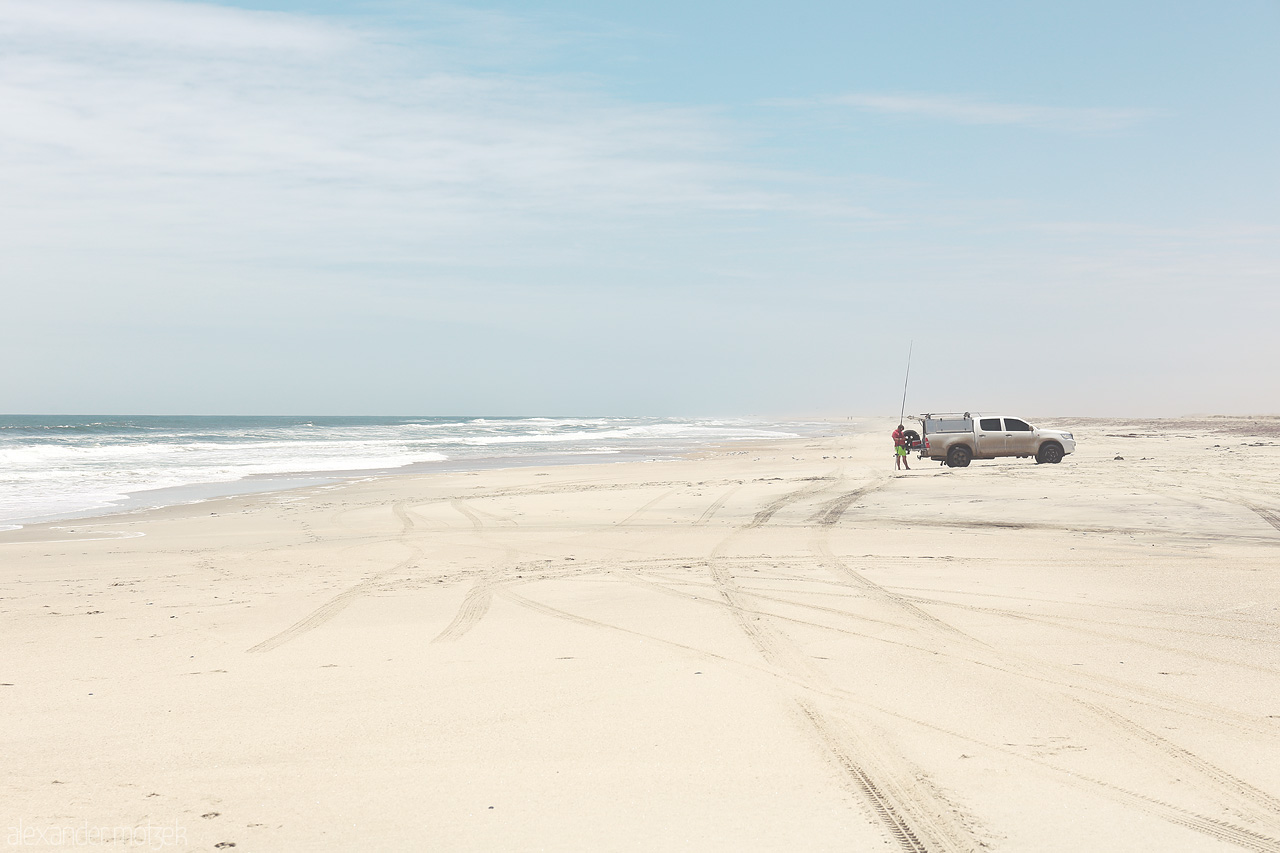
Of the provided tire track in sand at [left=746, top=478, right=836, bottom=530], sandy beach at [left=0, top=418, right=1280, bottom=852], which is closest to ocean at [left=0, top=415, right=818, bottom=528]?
sandy beach at [left=0, top=418, right=1280, bottom=852]

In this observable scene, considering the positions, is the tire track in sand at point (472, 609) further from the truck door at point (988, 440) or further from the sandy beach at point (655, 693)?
the truck door at point (988, 440)

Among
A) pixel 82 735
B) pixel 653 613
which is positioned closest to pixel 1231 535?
pixel 653 613

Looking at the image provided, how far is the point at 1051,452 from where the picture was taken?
25094mm

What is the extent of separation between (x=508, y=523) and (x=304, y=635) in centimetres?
812

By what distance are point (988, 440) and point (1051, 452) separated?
1.95m

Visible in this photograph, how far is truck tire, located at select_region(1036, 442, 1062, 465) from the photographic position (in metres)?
25.0

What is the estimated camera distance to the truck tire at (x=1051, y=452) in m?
25.0

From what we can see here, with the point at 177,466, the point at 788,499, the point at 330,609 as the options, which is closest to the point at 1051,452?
the point at 788,499

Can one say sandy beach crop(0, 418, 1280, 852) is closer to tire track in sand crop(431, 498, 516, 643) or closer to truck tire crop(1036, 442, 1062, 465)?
tire track in sand crop(431, 498, 516, 643)

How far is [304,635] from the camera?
728 cm

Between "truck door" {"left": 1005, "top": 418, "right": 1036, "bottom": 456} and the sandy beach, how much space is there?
12427mm

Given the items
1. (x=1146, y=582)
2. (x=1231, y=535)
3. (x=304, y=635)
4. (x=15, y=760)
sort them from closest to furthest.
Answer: (x=15, y=760), (x=304, y=635), (x=1146, y=582), (x=1231, y=535)

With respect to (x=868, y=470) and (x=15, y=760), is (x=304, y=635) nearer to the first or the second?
(x=15, y=760)

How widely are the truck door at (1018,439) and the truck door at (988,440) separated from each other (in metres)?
0.22
